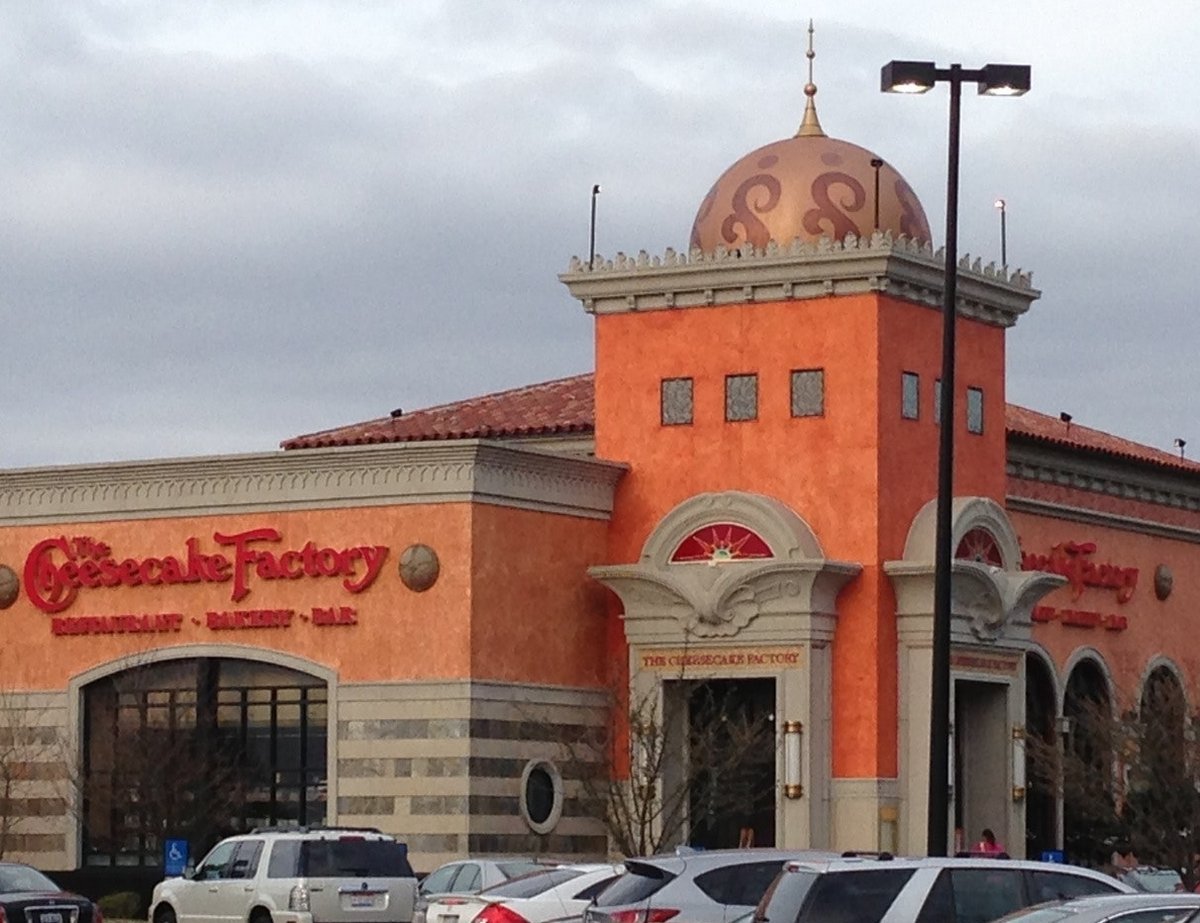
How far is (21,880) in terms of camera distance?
36.0 meters

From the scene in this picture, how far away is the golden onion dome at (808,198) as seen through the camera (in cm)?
5044

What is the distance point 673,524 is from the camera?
50500mm

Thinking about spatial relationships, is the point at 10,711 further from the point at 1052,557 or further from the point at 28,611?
the point at 1052,557

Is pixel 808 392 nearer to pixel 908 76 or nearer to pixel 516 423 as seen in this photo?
pixel 516 423

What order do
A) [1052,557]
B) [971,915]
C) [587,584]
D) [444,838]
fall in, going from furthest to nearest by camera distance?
[1052,557] < [587,584] < [444,838] < [971,915]

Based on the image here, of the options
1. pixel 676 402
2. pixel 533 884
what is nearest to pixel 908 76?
pixel 533 884

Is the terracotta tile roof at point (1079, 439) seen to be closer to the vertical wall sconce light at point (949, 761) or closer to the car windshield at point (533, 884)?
the vertical wall sconce light at point (949, 761)

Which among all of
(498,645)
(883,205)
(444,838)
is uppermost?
(883,205)

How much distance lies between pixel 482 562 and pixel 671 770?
16.5 feet

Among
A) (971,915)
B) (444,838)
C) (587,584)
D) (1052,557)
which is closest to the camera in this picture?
(971,915)

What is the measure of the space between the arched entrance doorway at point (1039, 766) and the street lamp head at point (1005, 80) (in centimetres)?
2228

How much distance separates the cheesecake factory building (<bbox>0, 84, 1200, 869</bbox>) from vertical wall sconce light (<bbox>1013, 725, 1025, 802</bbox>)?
3.5 inches

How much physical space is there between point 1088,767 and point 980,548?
15.6ft

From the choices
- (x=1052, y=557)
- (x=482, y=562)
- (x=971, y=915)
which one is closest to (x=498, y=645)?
(x=482, y=562)
